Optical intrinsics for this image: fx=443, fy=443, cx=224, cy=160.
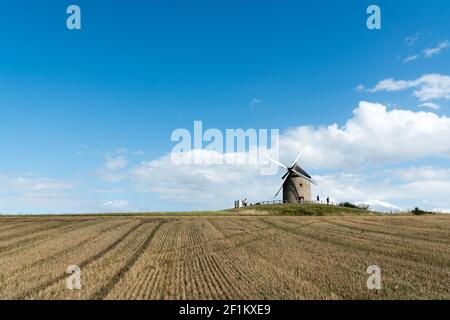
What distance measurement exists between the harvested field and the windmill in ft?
183

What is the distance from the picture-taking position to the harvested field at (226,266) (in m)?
13.7

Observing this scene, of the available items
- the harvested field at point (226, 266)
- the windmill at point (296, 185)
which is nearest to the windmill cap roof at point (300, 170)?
the windmill at point (296, 185)

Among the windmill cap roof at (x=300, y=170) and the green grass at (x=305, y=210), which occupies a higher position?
the windmill cap roof at (x=300, y=170)

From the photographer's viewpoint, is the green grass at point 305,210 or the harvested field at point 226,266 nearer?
the harvested field at point 226,266

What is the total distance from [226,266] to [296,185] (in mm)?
70122

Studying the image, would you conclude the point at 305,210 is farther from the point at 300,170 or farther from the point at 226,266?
the point at 226,266

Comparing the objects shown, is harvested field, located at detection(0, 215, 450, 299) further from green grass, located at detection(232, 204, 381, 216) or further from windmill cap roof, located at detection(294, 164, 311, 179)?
windmill cap roof, located at detection(294, 164, 311, 179)

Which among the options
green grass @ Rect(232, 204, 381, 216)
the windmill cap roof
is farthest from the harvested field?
the windmill cap roof

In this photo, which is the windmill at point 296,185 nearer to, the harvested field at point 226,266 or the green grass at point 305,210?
the green grass at point 305,210

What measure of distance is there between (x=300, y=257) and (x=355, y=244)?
23.1 ft

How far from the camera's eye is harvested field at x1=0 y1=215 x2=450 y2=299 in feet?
45.0

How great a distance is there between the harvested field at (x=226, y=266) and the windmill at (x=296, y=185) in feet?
183

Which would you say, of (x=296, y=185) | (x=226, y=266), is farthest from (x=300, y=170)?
(x=226, y=266)
